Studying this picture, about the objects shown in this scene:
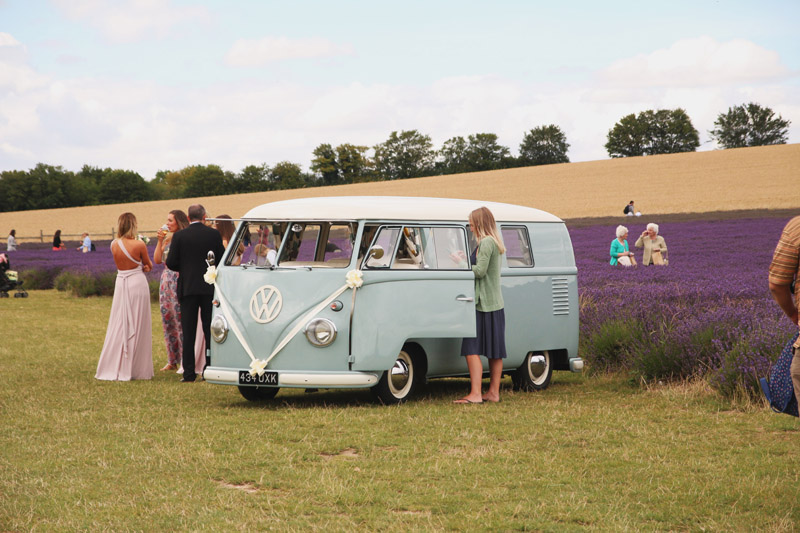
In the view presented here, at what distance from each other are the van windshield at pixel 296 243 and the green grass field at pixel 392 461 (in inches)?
58.0

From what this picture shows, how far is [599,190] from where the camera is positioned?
6456 cm

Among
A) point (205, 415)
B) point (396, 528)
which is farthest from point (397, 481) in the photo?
point (205, 415)

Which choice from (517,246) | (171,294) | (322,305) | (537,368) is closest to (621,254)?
(537,368)

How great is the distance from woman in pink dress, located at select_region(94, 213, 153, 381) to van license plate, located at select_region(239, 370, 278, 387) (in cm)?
308

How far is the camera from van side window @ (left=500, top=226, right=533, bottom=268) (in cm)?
1112

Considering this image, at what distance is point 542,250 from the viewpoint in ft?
37.4

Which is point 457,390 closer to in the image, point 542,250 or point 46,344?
point 542,250

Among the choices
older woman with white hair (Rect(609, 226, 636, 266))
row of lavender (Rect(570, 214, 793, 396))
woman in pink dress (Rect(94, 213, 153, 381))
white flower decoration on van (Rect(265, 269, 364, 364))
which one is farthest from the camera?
older woman with white hair (Rect(609, 226, 636, 266))

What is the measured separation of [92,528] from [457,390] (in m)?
6.45

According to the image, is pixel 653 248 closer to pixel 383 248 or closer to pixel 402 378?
pixel 402 378

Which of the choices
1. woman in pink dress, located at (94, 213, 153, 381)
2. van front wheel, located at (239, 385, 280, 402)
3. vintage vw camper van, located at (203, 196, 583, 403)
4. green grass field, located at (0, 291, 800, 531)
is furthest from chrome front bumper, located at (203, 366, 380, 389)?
woman in pink dress, located at (94, 213, 153, 381)

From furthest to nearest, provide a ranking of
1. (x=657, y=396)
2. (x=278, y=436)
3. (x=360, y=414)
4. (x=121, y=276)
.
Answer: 1. (x=121, y=276)
2. (x=657, y=396)
3. (x=360, y=414)
4. (x=278, y=436)

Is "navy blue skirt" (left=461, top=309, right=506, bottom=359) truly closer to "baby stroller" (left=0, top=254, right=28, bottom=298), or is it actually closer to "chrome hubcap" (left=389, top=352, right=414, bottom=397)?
"chrome hubcap" (left=389, top=352, right=414, bottom=397)

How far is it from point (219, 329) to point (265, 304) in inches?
25.4
